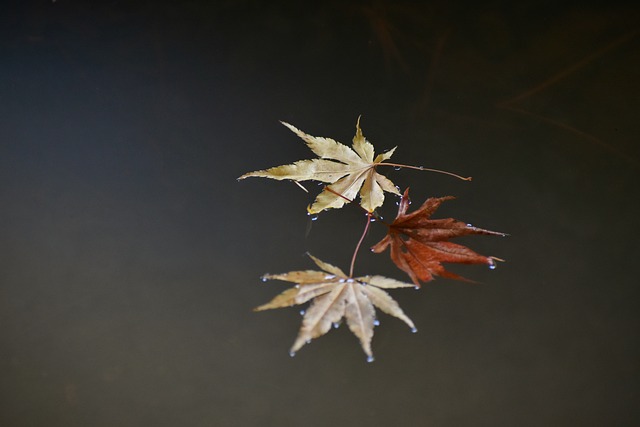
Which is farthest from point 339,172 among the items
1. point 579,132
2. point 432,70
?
point 579,132

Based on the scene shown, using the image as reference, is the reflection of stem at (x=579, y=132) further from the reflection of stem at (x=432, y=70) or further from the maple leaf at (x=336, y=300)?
the maple leaf at (x=336, y=300)

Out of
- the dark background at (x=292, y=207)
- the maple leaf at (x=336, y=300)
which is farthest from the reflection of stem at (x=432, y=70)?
the maple leaf at (x=336, y=300)

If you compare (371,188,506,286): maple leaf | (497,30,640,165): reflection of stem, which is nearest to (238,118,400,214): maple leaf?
(371,188,506,286): maple leaf

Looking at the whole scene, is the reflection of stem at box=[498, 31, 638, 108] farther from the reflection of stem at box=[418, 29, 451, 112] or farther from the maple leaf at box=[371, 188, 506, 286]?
the maple leaf at box=[371, 188, 506, 286]

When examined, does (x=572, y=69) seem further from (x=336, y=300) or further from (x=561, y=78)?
(x=336, y=300)

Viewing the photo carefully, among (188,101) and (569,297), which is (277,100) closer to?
(188,101)

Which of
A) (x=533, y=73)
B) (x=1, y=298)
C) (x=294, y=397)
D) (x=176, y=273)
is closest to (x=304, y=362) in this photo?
(x=294, y=397)

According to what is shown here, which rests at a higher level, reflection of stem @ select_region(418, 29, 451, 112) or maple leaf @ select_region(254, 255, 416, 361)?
reflection of stem @ select_region(418, 29, 451, 112)
